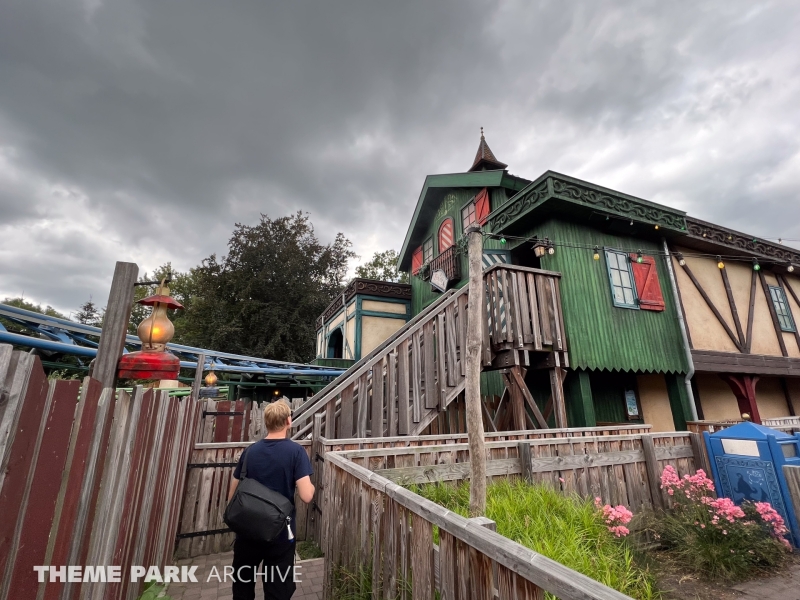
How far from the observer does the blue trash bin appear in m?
5.29

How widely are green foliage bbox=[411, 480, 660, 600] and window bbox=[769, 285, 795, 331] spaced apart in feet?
47.3

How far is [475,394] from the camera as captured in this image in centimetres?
400

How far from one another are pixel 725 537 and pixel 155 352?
680 cm

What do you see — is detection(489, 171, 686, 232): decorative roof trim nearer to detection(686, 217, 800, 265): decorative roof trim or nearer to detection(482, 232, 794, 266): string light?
detection(482, 232, 794, 266): string light

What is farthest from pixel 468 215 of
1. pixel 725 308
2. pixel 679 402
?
pixel 725 308

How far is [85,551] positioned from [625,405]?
12.4m

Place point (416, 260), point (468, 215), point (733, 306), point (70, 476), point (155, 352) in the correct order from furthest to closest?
point (416, 260), point (468, 215), point (733, 306), point (155, 352), point (70, 476)

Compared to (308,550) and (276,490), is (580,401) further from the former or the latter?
(276,490)

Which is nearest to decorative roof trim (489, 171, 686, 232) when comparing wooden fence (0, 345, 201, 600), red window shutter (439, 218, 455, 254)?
red window shutter (439, 218, 455, 254)

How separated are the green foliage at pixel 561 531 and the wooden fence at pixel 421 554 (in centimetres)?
146

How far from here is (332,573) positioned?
3.46 metres

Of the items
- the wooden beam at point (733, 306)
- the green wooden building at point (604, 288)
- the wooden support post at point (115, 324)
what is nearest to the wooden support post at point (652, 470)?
the green wooden building at point (604, 288)

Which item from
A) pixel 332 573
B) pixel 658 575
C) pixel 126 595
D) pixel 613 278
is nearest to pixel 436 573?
pixel 332 573

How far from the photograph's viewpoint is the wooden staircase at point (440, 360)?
6.32 m
